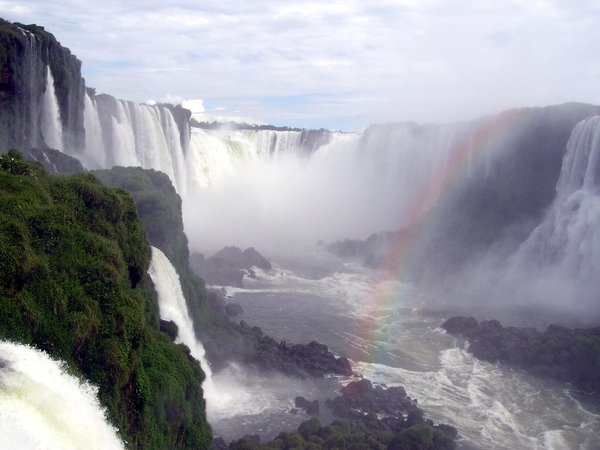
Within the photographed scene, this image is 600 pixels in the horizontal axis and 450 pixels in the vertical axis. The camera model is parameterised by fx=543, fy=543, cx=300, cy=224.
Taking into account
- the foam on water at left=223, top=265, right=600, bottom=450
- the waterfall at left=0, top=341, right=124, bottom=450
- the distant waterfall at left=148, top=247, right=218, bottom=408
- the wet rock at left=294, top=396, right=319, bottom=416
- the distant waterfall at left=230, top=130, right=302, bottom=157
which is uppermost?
the distant waterfall at left=230, top=130, right=302, bottom=157

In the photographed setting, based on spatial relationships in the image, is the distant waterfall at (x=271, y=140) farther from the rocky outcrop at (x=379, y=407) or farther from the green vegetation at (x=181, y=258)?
the rocky outcrop at (x=379, y=407)

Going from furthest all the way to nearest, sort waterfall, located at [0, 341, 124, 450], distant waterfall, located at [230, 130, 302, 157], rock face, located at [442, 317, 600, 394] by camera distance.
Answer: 1. distant waterfall, located at [230, 130, 302, 157]
2. rock face, located at [442, 317, 600, 394]
3. waterfall, located at [0, 341, 124, 450]

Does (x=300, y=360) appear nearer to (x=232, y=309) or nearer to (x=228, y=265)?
(x=232, y=309)

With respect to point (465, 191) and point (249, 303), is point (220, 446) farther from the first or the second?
point (465, 191)

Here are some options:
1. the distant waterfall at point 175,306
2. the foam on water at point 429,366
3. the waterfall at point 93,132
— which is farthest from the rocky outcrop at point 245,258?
the distant waterfall at point 175,306

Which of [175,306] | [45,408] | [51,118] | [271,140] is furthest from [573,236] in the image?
[271,140]

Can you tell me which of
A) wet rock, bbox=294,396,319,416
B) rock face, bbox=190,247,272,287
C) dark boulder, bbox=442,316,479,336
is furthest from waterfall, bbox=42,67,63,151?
dark boulder, bbox=442,316,479,336

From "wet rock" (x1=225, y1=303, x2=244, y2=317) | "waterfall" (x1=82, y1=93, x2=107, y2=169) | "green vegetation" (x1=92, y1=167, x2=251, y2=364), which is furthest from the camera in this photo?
"waterfall" (x1=82, y1=93, x2=107, y2=169)

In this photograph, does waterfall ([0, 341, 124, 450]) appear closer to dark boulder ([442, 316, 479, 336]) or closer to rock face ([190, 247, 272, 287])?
dark boulder ([442, 316, 479, 336])
